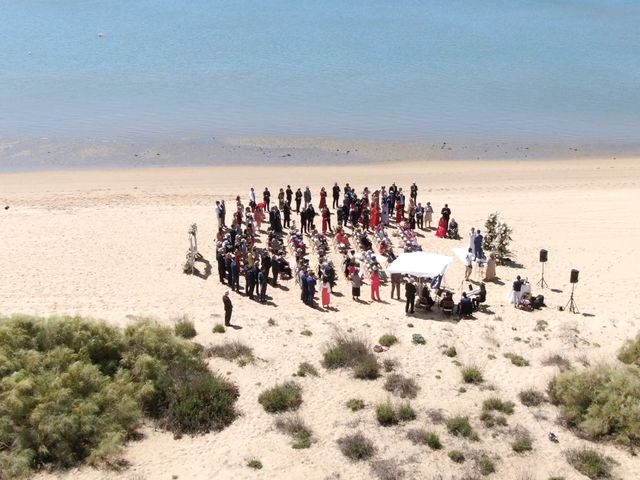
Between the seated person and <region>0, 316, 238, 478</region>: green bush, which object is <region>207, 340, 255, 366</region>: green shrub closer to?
<region>0, 316, 238, 478</region>: green bush

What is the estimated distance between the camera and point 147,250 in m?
22.8

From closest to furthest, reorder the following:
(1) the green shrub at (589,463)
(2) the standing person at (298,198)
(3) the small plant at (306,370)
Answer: (1) the green shrub at (589,463) → (3) the small plant at (306,370) → (2) the standing person at (298,198)

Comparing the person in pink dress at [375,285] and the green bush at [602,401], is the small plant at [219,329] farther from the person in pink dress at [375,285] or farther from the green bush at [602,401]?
the green bush at [602,401]

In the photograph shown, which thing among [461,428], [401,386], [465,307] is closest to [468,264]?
[465,307]

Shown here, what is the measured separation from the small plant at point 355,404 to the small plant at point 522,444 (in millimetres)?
2883

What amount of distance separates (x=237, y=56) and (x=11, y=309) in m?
54.4

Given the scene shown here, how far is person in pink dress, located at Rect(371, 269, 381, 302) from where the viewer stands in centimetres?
1878

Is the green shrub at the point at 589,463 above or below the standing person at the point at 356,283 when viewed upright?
below

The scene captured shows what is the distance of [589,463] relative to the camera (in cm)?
1162

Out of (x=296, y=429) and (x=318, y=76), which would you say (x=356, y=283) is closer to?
(x=296, y=429)

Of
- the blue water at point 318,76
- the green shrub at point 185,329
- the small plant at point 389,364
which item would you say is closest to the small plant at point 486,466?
the small plant at point 389,364

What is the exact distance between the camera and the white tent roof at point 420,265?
714 inches

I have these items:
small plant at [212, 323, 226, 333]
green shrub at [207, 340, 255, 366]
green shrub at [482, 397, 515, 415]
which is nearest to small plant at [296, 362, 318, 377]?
green shrub at [207, 340, 255, 366]

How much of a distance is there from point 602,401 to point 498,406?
190 centimetres
